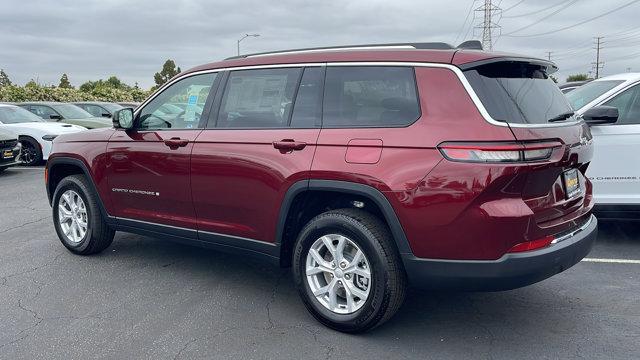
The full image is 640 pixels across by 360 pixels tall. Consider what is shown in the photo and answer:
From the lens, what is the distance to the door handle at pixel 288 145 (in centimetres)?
376

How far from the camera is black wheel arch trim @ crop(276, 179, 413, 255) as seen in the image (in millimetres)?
3361

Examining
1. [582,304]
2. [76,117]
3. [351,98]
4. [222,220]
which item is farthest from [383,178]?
[76,117]

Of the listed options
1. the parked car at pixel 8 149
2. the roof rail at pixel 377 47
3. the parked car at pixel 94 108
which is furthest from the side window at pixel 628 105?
the parked car at pixel 94 108

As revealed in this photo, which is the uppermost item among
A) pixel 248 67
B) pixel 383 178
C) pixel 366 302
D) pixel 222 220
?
pixel 248 67

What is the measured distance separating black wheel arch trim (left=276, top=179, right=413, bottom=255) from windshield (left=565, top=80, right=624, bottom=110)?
133 inches

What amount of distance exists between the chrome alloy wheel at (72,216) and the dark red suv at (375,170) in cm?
111

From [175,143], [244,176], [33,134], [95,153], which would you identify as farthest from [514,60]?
[33,134]

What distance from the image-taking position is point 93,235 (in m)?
5.29

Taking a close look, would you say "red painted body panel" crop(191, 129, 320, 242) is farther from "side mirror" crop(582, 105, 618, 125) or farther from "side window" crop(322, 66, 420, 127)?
"side mirror" crop(582, 105, 618, 125)

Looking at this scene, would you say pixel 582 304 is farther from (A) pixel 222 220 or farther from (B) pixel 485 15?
(B) pixel 485 15

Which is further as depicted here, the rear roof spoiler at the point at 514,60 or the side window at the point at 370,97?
the side window at the point at 370,97

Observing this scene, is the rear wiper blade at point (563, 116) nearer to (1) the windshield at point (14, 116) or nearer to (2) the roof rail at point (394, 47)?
(2) the roof rail at point (394, 47)

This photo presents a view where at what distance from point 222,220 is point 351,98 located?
139cm

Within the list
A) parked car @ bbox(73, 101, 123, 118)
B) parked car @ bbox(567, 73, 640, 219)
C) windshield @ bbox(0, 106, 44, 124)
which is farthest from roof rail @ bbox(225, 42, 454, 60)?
parked car @ bbox(73, 101, 123, 118)
